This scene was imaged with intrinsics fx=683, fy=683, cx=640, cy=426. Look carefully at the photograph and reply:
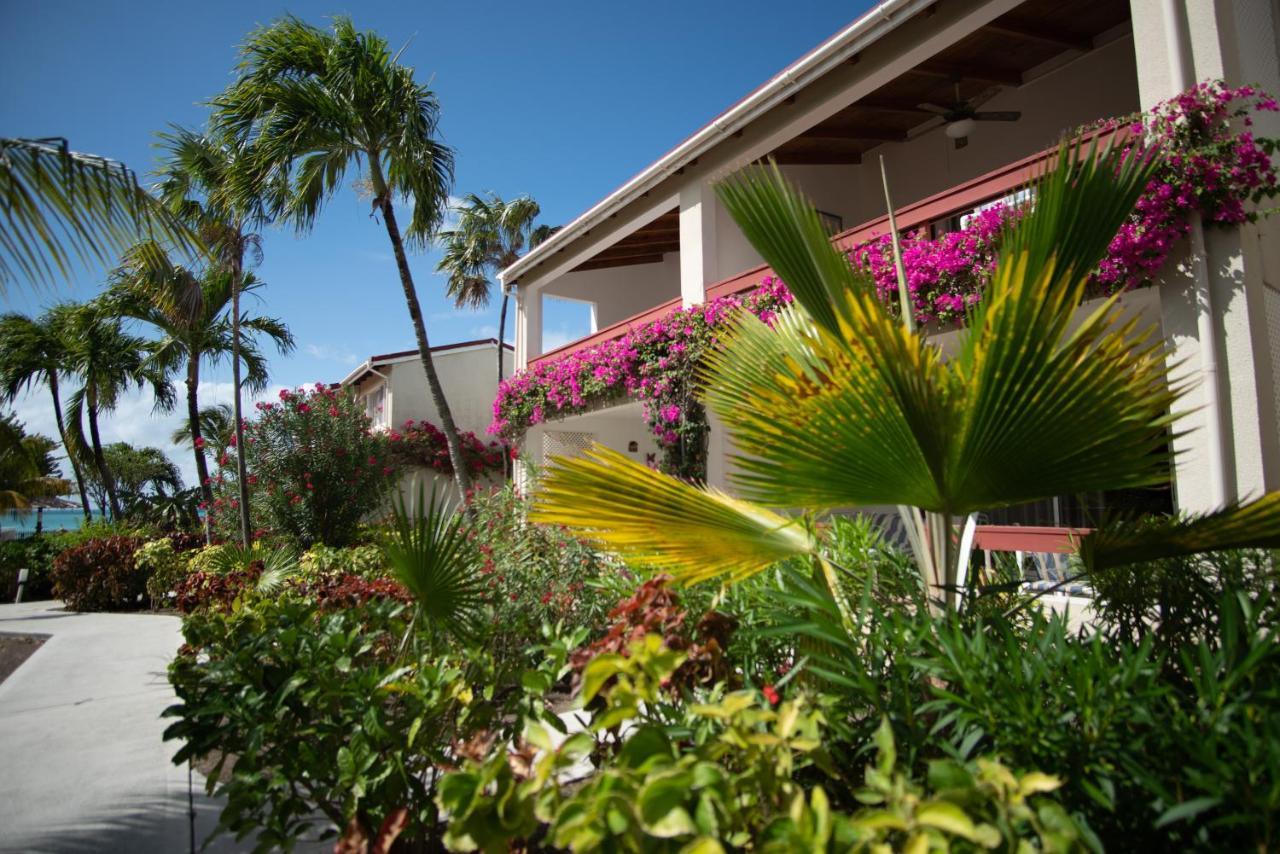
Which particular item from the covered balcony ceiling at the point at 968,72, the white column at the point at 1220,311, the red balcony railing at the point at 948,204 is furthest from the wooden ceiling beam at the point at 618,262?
the white column at the point at 1220,311

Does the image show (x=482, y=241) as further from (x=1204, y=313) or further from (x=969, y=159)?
(x=1204, y=313)

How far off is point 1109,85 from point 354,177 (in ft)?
36.5

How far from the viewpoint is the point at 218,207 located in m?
13.0

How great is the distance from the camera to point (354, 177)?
11.7 meters

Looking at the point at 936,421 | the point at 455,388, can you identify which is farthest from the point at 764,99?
the point at 455,388

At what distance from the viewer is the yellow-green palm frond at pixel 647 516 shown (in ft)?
7.48

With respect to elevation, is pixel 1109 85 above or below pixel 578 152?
below

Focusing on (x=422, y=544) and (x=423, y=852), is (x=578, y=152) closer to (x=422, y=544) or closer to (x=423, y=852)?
(x=422, y=544)

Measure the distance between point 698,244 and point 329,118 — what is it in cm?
625

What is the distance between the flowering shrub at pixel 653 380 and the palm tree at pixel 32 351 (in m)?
15.4

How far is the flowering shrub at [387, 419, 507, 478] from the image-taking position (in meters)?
18.0

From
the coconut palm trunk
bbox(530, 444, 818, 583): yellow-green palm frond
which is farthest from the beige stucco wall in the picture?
bbox(530, 444, 818, 583): yellow-green palm frond

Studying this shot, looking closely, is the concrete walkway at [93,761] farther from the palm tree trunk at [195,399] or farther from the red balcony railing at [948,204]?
the palm tree trunk at [195,399]

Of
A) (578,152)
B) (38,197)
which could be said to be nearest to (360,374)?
(578,152)
